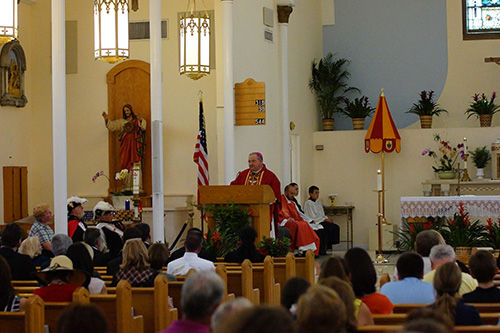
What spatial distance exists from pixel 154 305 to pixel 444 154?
1111 centimetres

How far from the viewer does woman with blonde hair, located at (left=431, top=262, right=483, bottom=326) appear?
370 cm

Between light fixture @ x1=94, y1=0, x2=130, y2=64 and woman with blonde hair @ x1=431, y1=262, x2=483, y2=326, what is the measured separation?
17.6ft

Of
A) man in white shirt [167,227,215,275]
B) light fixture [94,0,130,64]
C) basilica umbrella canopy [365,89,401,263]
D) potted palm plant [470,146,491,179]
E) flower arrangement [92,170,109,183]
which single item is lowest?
man in white shirt [167,227,215,275]

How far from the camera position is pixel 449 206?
1243 centimetres

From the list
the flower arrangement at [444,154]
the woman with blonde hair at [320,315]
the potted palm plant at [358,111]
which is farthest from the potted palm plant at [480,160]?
the woman with blonde hair at [320,315]

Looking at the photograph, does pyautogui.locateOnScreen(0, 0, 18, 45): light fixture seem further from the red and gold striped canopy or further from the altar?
the red and gold striped canopy

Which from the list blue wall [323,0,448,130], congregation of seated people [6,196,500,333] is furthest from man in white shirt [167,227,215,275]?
blue wall [323,0,448,130]

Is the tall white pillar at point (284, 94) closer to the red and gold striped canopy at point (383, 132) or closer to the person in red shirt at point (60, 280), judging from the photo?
the red and gold striped canopy at point (383, 132)

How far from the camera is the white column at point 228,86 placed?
1195 cm

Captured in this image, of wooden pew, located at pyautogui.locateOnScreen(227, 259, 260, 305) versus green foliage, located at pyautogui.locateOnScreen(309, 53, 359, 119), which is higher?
green foliage, located at pyautogui.locateOnScreen(309, 53, 359, 119)

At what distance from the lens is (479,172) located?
48.9 ft

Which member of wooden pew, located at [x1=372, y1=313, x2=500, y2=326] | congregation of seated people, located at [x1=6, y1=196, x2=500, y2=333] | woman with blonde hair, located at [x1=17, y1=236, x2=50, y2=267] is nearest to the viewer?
congregation of seated people, located at [x1=6, y1=196, x2=500, y2=333]

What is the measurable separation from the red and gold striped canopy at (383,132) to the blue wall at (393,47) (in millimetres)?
1237

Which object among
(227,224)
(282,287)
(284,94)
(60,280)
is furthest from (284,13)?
(60,280)
